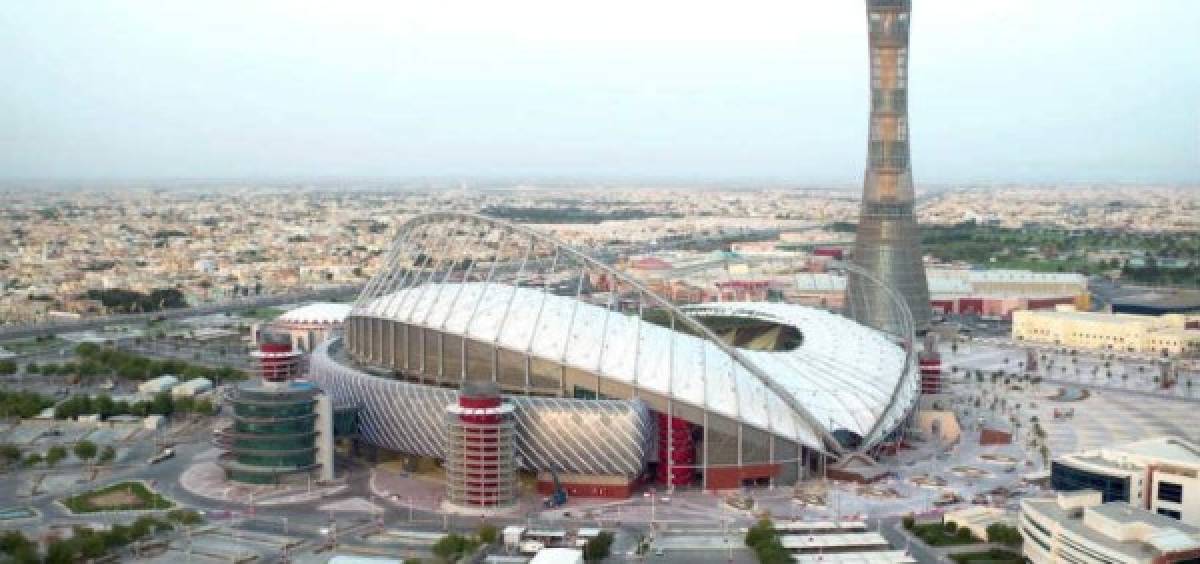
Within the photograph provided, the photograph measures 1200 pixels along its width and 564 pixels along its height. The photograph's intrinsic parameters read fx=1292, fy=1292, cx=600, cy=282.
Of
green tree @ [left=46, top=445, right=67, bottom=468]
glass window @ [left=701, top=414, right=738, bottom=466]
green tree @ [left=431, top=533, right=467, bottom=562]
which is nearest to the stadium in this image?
glass window @ [left=701, top=414, right=738, bottom=466]

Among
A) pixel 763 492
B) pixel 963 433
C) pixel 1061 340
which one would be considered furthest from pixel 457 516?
pixel 1061 340

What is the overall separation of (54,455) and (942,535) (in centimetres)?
4220

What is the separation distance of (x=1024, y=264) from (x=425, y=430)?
125179 millimetres

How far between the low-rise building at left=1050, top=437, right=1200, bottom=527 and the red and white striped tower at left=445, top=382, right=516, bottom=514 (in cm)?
2322

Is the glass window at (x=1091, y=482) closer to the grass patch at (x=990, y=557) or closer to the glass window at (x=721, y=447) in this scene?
the grass patch at (x=990, y=557)

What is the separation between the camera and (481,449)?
2143 inches

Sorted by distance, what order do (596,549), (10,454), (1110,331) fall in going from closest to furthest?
1. (596,549)
2. (10,454)
3. (1110,331)

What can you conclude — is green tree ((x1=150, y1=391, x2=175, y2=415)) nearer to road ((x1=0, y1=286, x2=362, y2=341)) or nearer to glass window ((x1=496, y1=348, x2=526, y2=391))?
glass window ((x1=496, y1=348, x2=526, y2=391))

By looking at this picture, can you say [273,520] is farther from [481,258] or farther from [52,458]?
[481,258]

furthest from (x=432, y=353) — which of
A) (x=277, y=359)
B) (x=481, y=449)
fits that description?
(x=481, y=449)

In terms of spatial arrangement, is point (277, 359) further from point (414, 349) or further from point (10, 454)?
point (10, 454)

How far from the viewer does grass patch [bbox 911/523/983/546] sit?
50.5 metres

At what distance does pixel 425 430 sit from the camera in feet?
194

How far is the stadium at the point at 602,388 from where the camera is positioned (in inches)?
2228
